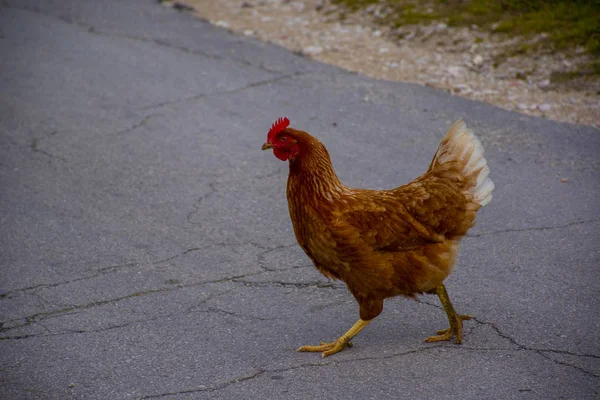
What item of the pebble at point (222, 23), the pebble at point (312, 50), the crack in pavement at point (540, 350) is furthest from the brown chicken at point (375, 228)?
the pebble at point (222, 23)

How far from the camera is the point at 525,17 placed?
945 centimetres

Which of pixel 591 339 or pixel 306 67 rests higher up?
pixel 306 67

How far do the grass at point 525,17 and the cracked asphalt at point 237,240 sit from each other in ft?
5.59

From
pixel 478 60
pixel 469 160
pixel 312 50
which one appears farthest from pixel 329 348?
pixel 312 50

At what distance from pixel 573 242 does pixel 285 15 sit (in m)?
7.15

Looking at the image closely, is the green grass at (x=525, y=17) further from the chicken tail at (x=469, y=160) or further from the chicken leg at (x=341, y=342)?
the chicken leg at (x=341, y=342)

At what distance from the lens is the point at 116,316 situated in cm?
473

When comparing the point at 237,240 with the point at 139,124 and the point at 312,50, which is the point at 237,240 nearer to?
the point at 139,124

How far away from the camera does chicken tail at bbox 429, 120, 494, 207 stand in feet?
14.7

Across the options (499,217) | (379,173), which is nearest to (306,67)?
(379,173)

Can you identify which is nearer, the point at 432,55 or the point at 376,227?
the point at 376,227

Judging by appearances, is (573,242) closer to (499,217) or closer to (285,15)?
(499,217)

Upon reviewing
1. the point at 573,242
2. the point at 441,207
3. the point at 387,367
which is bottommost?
the point at 387,367

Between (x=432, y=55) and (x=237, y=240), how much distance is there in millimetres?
4762
